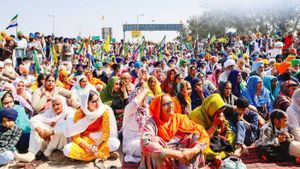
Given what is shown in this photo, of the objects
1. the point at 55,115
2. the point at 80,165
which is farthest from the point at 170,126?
the point at 55,115

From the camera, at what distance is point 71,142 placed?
4.24m

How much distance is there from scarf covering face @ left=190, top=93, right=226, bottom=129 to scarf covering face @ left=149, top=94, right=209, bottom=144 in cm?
49

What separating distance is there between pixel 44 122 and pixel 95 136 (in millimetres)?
693

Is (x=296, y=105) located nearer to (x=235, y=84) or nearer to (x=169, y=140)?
(x=235, y=84)

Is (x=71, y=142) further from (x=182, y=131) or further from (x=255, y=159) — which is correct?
(x=255, y=159)

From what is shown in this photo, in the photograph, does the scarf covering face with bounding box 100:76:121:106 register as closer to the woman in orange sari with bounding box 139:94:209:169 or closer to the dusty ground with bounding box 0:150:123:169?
the dusty ground with bounding box 0:150:123:169

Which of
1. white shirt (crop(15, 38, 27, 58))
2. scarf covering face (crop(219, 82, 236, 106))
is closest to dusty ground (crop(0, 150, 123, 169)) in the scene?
scarf covering face (crop(219, 82, 236, 106))

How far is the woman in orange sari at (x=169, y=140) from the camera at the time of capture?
132 inches

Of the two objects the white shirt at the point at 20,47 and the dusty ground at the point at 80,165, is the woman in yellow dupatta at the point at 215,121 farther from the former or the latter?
the white shirt at the point at 20,47

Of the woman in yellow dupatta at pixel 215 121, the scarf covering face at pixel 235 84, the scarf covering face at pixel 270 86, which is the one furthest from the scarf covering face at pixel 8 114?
the scarf covering face at pixel 270 86

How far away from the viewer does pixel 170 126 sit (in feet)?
11.8

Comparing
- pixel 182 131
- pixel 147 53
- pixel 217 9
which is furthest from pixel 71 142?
pixel 217 9

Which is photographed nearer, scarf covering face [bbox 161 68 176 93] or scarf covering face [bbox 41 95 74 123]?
scarf covering face [bbox 41 95 74 123]

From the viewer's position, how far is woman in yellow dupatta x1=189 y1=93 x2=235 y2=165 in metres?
4.04
